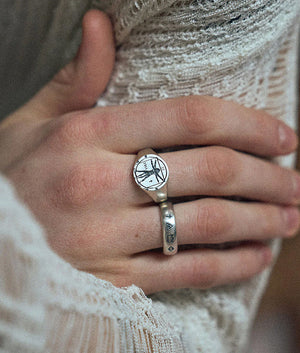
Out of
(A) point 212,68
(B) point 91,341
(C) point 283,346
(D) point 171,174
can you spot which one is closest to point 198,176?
(D) point 171,174

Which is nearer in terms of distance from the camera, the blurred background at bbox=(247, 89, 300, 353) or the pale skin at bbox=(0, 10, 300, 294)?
the pale skin at bbox=(0, 10, 300, 294)

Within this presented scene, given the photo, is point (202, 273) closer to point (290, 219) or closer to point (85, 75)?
point (290, 219)

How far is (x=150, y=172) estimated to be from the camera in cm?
44

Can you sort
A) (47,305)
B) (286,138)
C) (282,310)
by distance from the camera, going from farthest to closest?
(282,310) < (286,138) < (47,305)

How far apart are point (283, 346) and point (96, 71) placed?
937mm

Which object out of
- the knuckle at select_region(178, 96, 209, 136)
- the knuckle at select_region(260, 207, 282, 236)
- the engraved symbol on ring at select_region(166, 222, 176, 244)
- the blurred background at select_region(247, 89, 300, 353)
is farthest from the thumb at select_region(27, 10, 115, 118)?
the blurred background at select_region(247, 89, 300, 353)

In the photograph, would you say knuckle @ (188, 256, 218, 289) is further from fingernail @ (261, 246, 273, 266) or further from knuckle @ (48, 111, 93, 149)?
knuckle @ (48, 111, 93, 149)

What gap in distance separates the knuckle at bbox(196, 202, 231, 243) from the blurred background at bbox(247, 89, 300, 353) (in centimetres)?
62

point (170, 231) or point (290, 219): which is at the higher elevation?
point (170, 231)

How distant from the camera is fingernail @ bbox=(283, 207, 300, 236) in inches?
24.0

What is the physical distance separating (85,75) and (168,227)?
0.25 metres

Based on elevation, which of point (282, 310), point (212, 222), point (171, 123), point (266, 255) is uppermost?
point (171, 123)

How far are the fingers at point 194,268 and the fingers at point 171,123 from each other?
16cm

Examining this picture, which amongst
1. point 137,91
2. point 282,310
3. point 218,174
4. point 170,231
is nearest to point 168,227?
point 170,231
